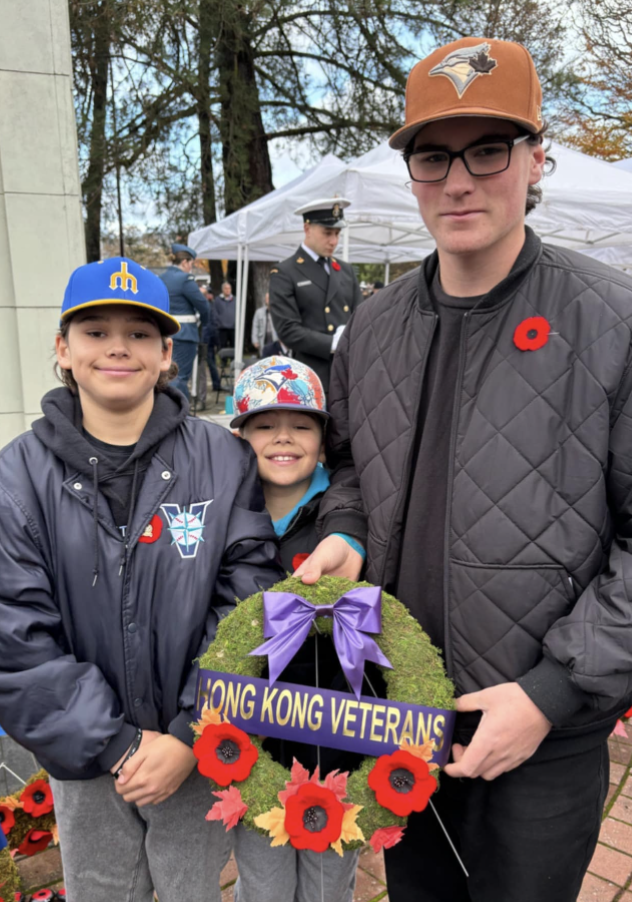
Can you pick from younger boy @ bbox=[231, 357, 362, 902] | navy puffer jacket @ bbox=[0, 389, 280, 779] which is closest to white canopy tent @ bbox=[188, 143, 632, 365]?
younger boy @ bbox=[231, 357, 362, 902]

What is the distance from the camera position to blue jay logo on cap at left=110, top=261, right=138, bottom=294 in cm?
181

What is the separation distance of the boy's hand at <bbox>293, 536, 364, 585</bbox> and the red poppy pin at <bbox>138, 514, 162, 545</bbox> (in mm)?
383

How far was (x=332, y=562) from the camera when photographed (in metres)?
1.72

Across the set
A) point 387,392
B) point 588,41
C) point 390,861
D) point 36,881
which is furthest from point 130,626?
point 588,41

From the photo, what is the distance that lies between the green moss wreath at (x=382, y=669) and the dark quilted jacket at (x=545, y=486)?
83 mm

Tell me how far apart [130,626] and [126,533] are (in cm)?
24

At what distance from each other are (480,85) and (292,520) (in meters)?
1.30

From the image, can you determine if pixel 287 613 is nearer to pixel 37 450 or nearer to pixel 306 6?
pixel 37 450

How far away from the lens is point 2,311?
3.93 metres

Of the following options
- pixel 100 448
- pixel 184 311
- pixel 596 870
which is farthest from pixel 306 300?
pixel 596 870

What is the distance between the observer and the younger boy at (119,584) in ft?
5.44

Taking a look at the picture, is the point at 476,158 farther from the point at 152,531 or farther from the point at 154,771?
the point at 154,771

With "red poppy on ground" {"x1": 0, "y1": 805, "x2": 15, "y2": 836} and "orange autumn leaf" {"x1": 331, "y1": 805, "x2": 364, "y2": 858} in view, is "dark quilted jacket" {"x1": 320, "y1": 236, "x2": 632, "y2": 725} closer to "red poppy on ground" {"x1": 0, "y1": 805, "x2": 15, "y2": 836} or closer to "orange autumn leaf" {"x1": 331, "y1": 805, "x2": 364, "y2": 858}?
"orange autumn leaf" {"x1": 331, "y1": 805, "x2": 364, "y2": 858}

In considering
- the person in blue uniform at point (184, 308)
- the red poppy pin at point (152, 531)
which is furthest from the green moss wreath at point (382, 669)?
the person in blue uniform at point (184, 308)
